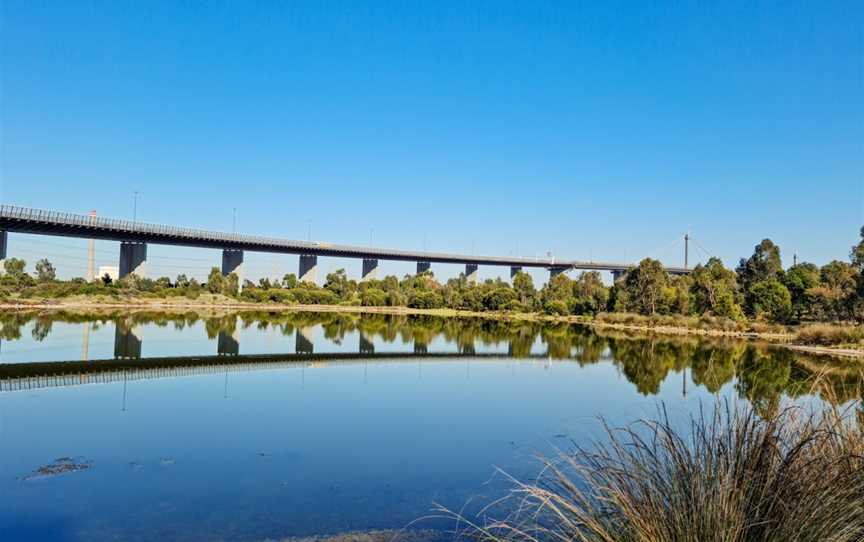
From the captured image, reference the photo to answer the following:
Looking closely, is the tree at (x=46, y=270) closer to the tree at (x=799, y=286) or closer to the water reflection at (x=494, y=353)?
the water reflection at (x=494, y=353)

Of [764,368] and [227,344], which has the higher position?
[764,368]

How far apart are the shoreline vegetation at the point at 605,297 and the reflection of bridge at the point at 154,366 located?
2528 cm

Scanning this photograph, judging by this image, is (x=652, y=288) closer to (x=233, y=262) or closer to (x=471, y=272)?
(x=471, y=272)

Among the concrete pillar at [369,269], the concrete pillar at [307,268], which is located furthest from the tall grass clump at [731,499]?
the concrete pillar at [369,269]

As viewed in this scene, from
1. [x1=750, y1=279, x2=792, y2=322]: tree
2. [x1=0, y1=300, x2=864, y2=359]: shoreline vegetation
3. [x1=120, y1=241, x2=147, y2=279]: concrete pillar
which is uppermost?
[x1=120, y1=241, x2=147, y2=279]: concrete pillar

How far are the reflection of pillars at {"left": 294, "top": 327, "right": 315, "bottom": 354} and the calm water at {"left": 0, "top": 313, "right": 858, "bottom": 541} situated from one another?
50 centimetres

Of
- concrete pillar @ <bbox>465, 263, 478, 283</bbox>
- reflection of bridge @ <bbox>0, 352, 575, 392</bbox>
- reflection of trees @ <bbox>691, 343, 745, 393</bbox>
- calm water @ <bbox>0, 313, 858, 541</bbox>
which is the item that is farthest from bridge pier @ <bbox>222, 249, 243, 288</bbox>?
reflection of trees @ <bbox>691, 343, 745, 393</bbox>

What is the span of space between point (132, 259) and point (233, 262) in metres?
13.6

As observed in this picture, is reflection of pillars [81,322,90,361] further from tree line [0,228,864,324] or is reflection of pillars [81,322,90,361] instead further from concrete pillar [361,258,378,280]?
concrete pillar [361,258,378,280]

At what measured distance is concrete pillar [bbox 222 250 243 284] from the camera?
244 ft

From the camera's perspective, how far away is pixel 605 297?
2532 inches

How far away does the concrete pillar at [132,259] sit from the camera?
204 ft

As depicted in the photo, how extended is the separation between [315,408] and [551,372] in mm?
11283

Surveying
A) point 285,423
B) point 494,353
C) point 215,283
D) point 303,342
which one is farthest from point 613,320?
point 285,423
